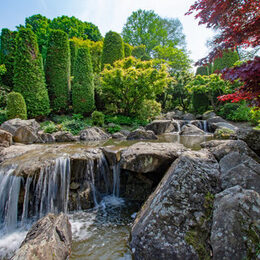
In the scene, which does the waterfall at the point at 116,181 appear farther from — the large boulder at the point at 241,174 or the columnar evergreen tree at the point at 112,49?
the columnar evergreen tree at the point at 112,49

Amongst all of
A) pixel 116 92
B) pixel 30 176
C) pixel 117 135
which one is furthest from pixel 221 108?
pixel 30 176

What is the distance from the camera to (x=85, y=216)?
346 cm

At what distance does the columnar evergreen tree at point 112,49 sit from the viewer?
660 inches

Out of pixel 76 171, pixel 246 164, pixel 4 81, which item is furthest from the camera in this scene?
pixel 4 81

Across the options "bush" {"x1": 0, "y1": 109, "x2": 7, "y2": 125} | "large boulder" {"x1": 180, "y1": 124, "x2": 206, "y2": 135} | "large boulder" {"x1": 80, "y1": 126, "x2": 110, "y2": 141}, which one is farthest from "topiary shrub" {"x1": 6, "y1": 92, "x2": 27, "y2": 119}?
"large boulder" {"x1": 180, "y1": 124, "x2": 206, "y2": 135}

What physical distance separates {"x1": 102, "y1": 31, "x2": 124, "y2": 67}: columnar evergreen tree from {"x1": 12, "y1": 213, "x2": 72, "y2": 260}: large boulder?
16.4 m

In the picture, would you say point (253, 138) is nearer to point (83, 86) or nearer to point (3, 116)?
point (83, 86)

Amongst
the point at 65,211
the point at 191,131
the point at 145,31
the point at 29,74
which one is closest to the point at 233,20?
the point at 65,211

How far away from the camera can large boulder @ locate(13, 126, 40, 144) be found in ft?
23.1

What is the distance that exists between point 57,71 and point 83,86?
83.9 inches

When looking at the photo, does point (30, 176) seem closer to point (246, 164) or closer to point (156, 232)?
A: point (156, 232)

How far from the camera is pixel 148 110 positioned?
45.0 feet

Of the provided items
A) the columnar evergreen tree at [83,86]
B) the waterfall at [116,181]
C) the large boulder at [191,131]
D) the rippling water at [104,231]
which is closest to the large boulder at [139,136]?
the large boulder at [191,131]

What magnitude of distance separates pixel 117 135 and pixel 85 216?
18.7 feet
